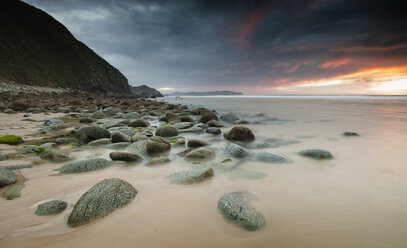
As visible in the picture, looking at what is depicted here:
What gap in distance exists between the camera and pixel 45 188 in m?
2.78

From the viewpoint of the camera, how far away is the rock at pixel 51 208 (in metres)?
2.18

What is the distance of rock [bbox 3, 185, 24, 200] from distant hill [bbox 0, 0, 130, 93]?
3573 cm

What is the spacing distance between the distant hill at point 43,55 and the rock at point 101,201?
37.0m

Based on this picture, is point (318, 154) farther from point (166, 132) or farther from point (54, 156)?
point (54, 156)

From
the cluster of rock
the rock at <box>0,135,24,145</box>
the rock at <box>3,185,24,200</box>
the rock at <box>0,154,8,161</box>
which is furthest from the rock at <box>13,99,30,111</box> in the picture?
the rock at <box>3,185,24,200</box>

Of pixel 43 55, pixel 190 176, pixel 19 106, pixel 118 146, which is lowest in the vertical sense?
pixel 118 146

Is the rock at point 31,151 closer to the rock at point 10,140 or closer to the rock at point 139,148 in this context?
the rock at point 10,140

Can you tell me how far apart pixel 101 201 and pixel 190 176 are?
4.43 ft

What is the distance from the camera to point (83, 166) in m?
3.47

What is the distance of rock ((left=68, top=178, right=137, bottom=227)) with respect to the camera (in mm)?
2029

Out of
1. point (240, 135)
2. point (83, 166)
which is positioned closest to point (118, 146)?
point (83, 166)

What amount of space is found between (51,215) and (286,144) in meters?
5.58

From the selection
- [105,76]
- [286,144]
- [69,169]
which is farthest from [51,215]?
[105,76]

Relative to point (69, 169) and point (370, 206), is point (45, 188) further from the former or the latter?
point (370, 206)
